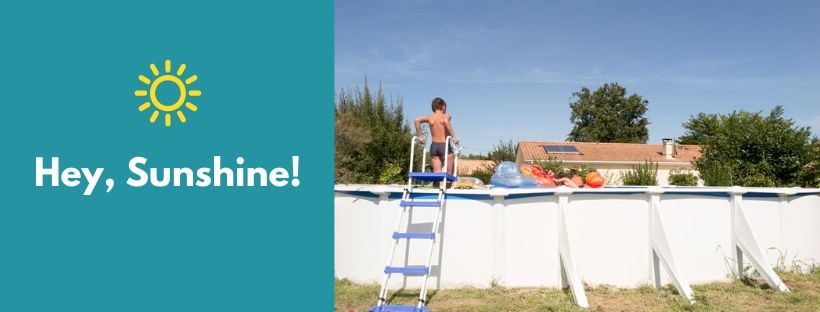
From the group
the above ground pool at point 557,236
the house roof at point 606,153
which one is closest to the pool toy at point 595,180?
the above ground pool at point 557,236

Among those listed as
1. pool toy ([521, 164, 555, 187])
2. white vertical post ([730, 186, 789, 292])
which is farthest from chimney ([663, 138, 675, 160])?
pool toy ([521, 164, 555, 187])

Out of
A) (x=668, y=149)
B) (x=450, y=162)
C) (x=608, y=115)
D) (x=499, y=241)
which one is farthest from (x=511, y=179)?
(x=608, y=115)

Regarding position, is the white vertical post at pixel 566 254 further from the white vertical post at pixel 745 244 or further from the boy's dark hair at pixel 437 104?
the white vertical post at pixel 745 244

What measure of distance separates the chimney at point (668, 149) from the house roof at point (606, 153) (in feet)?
0.96

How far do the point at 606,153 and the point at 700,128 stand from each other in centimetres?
1554

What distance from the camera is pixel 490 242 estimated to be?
8.62m

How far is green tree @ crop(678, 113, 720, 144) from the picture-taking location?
175 feet

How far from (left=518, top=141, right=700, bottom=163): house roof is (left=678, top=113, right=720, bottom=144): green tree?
663 centimetres

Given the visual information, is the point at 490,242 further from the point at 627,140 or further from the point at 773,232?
the point at 627,140

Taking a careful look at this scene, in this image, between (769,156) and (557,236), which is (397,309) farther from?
(769,156)

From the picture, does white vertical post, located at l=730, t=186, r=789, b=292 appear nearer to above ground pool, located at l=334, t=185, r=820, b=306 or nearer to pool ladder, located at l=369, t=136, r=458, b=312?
above ground pool, located at l=334, t=185, r=820, b=306

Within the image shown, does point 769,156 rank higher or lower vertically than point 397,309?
higher

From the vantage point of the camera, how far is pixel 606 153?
1751 inches

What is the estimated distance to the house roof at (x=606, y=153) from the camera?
42.3 metres
